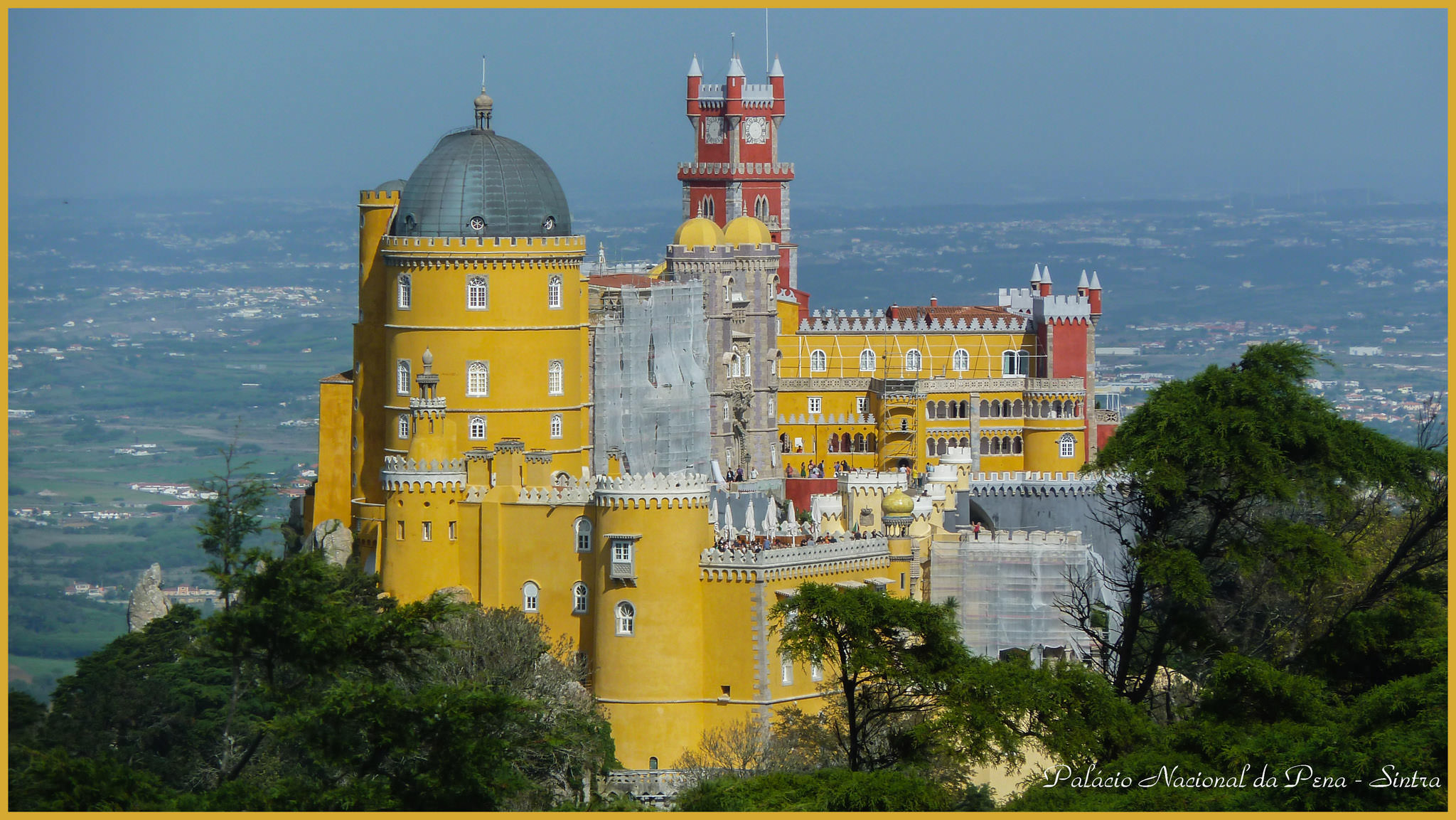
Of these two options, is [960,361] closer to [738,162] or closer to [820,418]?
[820,418]

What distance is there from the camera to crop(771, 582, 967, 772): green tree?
76375 millimetres

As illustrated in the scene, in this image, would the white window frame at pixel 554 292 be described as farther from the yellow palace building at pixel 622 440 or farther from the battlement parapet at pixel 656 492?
the battlement parapet at pixel 656 492

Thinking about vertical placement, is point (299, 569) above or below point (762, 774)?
above

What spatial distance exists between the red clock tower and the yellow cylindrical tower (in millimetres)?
43933

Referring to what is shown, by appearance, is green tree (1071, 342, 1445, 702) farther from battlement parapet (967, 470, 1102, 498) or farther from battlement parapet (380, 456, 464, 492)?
battlement parapet (967, 470, 1102, 498)

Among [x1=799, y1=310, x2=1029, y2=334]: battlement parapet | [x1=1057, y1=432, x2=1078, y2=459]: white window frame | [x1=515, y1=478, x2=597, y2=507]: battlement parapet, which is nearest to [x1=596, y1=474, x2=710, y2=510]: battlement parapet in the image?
[x1=515, y1=478, x2=597, y2=507]: battlement parapet

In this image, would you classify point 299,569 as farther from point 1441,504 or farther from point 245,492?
point 1441,504

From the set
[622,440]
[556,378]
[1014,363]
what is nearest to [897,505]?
[556,378]

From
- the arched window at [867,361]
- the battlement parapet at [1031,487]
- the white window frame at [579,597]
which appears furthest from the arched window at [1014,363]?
the white window frame at [579,597]

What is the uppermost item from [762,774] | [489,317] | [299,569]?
[489,317]

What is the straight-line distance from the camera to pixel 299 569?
72125 mm

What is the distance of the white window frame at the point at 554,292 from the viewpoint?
9550 cm

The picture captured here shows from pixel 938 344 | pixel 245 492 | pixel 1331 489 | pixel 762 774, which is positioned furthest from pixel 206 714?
pixel 938 344

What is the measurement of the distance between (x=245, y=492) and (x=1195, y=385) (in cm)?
2694
